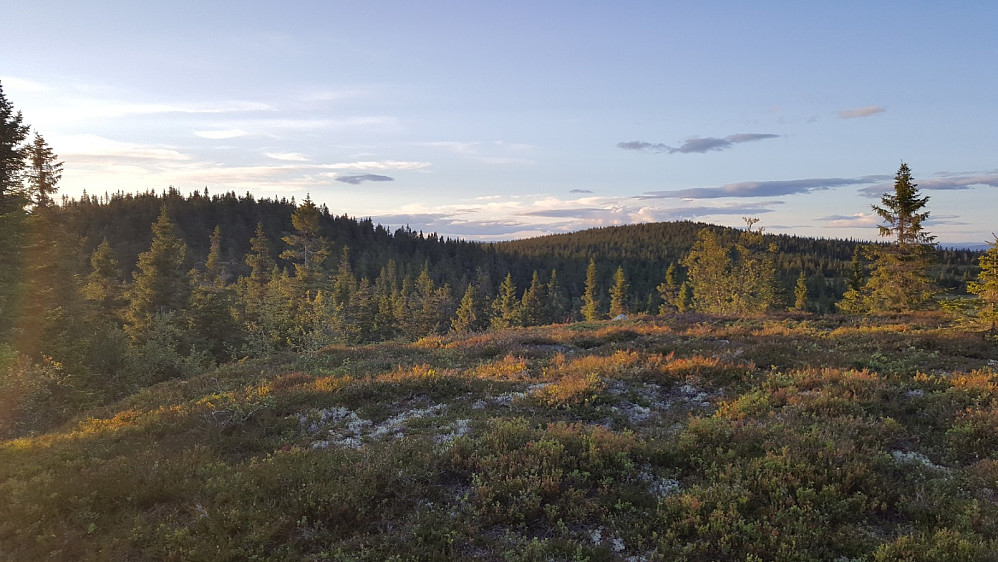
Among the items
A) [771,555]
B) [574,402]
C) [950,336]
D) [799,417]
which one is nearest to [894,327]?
[950,336]

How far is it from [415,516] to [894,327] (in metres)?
22.7

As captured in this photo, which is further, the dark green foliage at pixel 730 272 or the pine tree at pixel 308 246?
the dark green foliage at pixel 730 272

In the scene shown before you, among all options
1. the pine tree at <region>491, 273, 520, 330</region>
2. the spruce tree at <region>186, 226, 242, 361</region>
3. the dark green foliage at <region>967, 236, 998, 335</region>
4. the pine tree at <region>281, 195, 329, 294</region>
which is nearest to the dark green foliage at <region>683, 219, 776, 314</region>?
the pine tree at <region>491, 273, 520, 330</region>

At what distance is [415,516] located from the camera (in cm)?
641

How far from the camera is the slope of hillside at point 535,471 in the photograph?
5.88 metres

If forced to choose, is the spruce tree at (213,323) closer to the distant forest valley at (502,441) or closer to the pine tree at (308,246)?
the pine tree at (308,246)

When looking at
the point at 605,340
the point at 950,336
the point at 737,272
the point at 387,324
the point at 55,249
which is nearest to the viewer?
the point at 950,336

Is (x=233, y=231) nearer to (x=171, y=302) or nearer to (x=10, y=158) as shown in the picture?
(x=171, y=302)

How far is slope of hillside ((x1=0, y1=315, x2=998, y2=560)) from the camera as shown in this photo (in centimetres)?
588

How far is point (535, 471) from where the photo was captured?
718cm

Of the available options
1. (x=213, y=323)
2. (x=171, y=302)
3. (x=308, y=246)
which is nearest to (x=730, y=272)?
(x=308, y=246)

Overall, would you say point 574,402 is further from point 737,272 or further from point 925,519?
point 737,272

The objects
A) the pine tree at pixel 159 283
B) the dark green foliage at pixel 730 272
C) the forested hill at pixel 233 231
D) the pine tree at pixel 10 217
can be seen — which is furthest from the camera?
the forested hill at pixel 233 231

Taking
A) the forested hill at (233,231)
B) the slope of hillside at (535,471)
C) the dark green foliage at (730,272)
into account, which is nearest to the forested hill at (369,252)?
the forested hill at (233,231)
